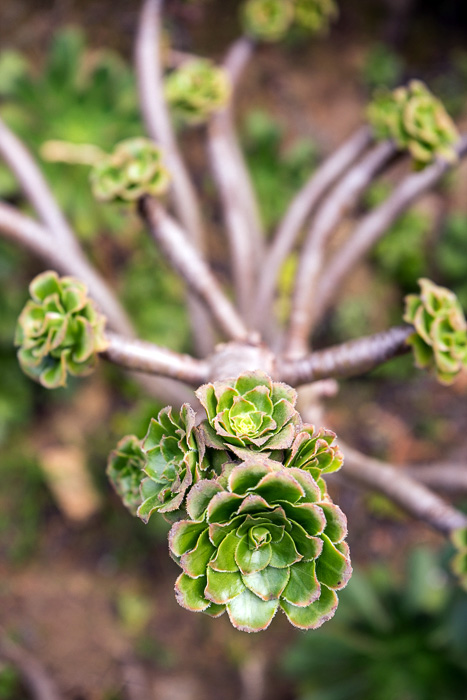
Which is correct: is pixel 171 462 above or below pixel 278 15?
below

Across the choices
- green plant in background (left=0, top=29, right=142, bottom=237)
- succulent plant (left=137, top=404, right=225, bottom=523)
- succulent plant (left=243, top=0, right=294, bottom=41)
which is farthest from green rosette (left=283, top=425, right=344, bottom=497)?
green plant in background (left=0, top=29, right=142, bottom=237)

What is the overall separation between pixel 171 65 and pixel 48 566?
245 centimetres

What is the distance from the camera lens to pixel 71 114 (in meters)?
2.88

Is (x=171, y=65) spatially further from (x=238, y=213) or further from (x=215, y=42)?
(x=215, y=42)

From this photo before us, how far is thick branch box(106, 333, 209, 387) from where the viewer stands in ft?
3.71

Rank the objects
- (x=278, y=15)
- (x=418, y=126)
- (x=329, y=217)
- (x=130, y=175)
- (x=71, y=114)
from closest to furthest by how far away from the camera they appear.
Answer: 1. (x=130, y=175)
2. (x=418, y=126)
3. (x=329, y=217)
4. (x=278, y=15)
5. (x=71, y=114)

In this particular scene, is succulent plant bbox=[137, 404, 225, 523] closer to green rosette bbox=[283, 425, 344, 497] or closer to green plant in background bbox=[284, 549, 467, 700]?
green rosette bbox=[283, 425, 344, 497]

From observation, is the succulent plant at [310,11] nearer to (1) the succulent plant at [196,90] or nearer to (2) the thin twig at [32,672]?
(1) the succulent plant at [196,90]

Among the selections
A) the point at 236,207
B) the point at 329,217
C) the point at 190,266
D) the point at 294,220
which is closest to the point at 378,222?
the point at 329,217

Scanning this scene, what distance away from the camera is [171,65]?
2.24m

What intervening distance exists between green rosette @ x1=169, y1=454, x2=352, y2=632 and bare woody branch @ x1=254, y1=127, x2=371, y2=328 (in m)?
1.01

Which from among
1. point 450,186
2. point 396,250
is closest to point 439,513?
point 396,250

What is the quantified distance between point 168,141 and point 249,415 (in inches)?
50.6

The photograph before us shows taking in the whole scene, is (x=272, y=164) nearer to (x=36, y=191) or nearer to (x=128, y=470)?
(x=36, y=191)
